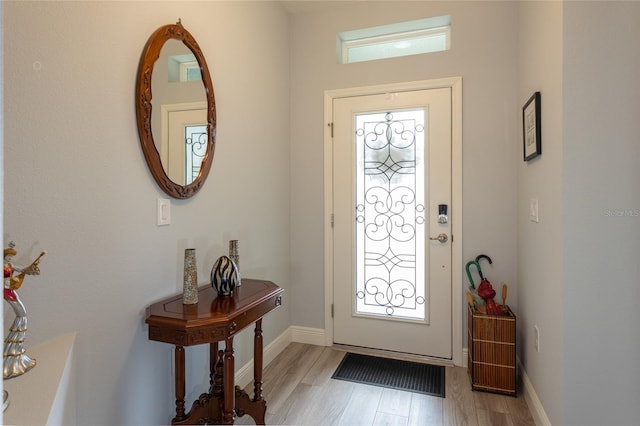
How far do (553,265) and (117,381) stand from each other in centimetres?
206

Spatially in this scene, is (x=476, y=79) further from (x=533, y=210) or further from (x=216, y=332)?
(x=216, y=332)

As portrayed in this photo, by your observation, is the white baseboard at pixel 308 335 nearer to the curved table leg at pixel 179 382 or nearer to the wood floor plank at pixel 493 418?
the wood floor plank at pixel 493 418

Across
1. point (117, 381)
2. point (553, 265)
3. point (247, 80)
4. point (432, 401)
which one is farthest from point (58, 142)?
point (432, 401)

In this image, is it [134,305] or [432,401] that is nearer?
[134,305]

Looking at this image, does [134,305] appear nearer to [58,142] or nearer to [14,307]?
[14,307]

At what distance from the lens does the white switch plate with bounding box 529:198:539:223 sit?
2044mm

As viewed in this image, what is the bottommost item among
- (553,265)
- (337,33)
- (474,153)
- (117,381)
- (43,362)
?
(117,381)

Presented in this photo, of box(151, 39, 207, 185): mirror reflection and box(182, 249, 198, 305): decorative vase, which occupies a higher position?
box(151, 39, 207, 185): mirror reflection

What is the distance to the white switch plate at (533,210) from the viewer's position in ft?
6.71

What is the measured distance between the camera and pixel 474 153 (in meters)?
2.65

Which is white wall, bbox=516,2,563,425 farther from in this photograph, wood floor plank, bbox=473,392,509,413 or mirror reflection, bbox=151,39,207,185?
mirror reflection, bbox=151,39,207,185

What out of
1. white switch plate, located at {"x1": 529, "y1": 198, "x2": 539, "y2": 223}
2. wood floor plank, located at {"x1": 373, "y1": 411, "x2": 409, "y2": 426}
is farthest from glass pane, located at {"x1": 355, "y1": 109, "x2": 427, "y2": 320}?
wood floor plank, located at {"x1": 373, "y1": 411, "x2": 409, "y2": 426}

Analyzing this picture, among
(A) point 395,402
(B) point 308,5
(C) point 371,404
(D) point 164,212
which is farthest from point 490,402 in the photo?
(B) point 308,5

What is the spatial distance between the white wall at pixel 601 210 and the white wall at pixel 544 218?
0.15ft
